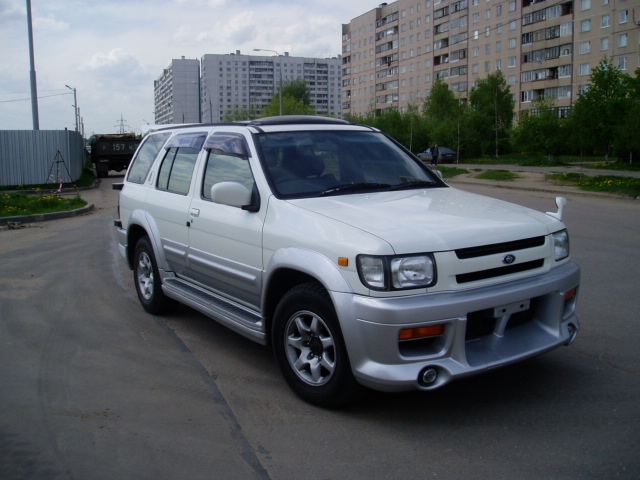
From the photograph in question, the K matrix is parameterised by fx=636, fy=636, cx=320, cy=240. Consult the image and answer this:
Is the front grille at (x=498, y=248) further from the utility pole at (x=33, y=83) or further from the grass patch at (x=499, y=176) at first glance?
the utility pole at (x=33, y=83)

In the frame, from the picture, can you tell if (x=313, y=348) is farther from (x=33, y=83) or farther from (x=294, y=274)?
(x=33, y=83)

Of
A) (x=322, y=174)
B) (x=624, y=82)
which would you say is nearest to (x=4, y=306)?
(x=322, y=174)

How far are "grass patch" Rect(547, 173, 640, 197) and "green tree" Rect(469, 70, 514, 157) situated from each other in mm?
35741

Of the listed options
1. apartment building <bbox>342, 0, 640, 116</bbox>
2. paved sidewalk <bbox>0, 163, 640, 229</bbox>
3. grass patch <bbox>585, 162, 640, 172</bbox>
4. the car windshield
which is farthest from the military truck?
apartment building <bbox>342, 0, 640, 116</bbox>

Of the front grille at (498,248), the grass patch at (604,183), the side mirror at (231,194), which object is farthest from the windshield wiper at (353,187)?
the grass patch at (604,183)

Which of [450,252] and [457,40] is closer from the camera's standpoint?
[450,252]

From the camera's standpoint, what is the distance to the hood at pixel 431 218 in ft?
12.1

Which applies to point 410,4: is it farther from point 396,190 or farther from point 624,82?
point 396,190

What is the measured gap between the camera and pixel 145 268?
6484mm

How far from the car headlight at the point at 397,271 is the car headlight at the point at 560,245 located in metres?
1.13

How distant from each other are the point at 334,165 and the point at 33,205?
45.9 feet

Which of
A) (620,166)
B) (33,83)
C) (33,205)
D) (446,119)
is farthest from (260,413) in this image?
(446,119)

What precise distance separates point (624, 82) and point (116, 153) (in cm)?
2622

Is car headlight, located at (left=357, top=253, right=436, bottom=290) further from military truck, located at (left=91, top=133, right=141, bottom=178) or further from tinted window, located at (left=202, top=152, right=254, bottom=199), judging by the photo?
military truck, located at (left=91, top=133, right=141, bottom=178)
